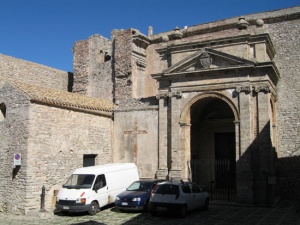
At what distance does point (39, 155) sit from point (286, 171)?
11.7 m

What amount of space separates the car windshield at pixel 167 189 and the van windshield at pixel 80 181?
2.72 metres

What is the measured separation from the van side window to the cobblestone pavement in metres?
1.02

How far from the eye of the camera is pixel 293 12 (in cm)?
1839

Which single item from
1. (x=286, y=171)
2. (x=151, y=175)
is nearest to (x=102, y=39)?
(x=151, y=175)

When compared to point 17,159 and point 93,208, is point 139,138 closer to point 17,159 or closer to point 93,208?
point 93,208

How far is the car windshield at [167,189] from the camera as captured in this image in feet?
42.5

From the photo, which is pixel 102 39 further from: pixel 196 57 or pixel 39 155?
pixel 39 155

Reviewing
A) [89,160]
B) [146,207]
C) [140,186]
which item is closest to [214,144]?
[140,186]

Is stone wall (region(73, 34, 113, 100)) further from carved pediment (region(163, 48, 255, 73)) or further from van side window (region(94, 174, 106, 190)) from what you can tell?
van side window (region(94, 174, 106, 190))

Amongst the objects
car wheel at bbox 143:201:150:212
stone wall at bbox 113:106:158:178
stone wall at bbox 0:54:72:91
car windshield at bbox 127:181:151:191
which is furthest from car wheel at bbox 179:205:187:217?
stone wall at bbox 0:54:72:91

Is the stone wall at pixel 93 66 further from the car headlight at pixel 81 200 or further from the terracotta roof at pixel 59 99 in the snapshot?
the car headlight at pixel 81 200

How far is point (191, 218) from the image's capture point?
495 inches

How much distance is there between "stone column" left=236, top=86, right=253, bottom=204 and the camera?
1496 cm

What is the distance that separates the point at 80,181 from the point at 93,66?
473 inches
